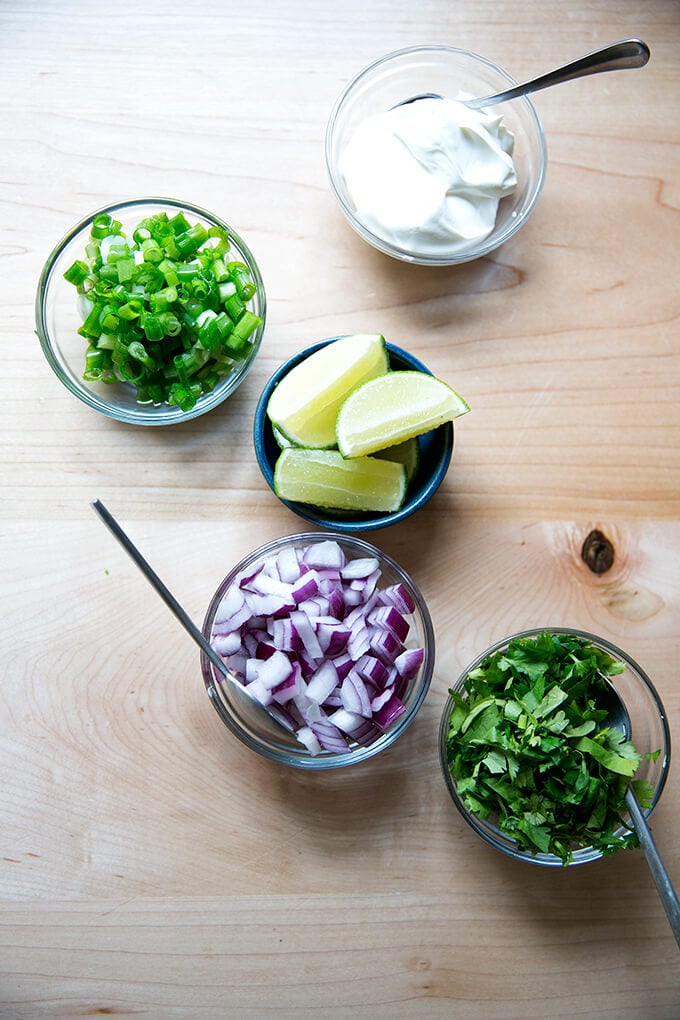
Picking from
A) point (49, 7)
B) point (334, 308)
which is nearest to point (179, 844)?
point (334, 308)

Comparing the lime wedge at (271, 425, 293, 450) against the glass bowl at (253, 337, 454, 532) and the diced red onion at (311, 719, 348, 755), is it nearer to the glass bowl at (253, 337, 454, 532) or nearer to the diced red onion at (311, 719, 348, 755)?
the glass bowl at (253, 337, 454, 532)

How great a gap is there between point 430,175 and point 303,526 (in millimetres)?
608

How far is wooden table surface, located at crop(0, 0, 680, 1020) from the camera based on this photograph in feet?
4.70

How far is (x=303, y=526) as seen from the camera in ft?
4.83

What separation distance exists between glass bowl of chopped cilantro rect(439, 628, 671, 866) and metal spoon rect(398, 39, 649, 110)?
880 millimetres

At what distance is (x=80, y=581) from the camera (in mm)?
1454

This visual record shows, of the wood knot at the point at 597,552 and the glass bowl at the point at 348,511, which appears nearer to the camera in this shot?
the glass bowl at the point at 348,511

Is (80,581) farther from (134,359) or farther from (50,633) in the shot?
(134,359)

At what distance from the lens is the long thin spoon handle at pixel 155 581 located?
0.96 m

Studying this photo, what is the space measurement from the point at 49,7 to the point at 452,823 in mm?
1543

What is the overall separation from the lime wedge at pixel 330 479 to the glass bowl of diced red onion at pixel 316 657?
74 millimetres

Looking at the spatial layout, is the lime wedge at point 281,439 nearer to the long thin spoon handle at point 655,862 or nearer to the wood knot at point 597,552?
the wood knot at point 597,552

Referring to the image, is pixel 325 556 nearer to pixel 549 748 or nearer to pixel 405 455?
pixel 405 455

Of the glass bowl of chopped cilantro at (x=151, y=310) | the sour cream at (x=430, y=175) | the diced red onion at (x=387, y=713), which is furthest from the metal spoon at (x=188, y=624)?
the sour cream at (x=430, y=175)
